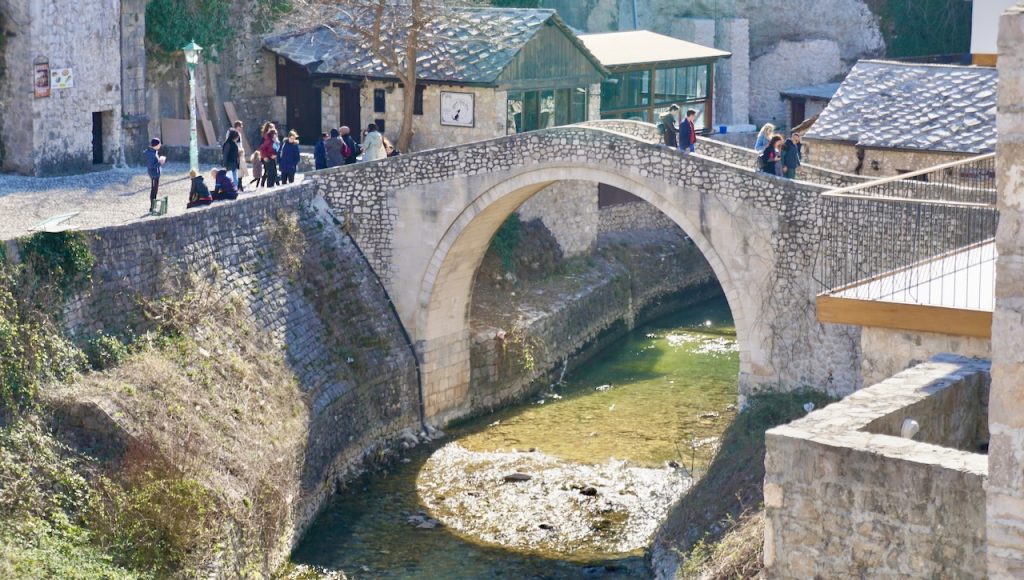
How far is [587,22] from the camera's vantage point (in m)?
38.7

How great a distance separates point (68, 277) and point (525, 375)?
8983 millimetres

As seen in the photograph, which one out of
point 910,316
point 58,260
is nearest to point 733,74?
point 58,260

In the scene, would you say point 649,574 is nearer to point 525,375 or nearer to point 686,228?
point 686,228

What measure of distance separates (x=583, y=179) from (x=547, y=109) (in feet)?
20.6

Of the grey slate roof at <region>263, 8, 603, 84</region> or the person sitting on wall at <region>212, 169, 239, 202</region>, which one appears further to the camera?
the grey slate roof at <region>263, 8, 603, 84</region>

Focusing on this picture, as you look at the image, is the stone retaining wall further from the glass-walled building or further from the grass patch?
the grass patch

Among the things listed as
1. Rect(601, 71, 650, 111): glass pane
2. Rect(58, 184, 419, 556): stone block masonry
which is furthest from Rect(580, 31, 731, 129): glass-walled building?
Rect(58, 184, 419, 556): stone block masonry

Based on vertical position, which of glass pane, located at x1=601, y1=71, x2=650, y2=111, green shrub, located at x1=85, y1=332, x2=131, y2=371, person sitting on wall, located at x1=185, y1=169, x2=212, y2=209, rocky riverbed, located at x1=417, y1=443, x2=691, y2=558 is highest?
glass pane, located at x1=601, y1=71, x2=650, y2=111

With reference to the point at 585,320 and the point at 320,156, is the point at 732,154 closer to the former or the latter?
the point at 585,320

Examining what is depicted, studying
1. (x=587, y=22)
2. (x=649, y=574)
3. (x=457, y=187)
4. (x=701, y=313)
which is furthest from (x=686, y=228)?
(x=587, y=22)

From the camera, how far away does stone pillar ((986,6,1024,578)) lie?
22.9ft

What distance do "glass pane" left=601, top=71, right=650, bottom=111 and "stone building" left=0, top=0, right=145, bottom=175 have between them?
9.39 metres

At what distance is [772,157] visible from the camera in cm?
2153

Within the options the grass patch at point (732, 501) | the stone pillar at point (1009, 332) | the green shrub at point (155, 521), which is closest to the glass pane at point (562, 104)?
the grass patch at point (732, 501)
